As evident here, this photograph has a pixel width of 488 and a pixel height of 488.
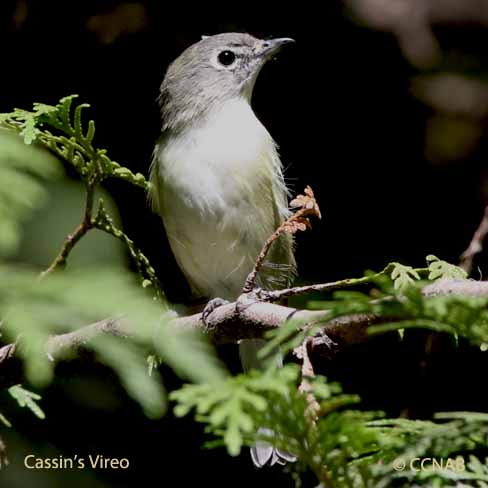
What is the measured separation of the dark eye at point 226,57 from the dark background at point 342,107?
Answer: 20.8 inches

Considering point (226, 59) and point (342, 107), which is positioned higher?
point (226, 59)

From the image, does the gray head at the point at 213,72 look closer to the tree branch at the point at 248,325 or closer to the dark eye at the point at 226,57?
the dark eye at the point at 226,57

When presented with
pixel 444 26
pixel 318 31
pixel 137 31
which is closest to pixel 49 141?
pixel 137 31

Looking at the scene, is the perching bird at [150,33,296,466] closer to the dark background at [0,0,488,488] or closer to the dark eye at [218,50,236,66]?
the dark eye at [218,50,236,66]

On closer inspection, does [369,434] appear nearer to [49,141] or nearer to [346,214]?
[49,141]

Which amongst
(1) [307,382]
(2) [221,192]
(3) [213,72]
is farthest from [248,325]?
(3) [213,72]

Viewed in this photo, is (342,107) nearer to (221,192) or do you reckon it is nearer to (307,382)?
(221,192)

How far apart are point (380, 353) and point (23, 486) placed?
1.88 meters

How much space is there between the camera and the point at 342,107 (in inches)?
187

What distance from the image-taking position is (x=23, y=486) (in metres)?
3.45

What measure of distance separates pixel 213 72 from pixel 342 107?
83cm

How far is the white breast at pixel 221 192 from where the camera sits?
3.65 m

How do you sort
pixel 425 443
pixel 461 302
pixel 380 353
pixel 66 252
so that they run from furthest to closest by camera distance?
pixel 380 353
pixel 66 252
pixel 425 443
pixel 461 302

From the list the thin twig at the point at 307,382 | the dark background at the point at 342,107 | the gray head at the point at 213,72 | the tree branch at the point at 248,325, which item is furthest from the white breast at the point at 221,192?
the thin twig at the point at 307,382
